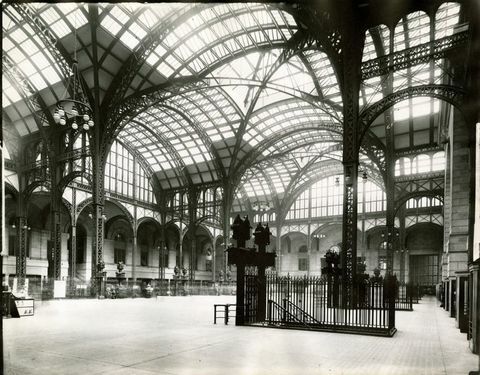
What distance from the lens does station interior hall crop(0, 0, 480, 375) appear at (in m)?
9.59

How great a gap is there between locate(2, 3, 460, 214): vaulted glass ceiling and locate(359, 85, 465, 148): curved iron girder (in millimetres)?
2050

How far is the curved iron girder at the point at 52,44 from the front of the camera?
2273 cm

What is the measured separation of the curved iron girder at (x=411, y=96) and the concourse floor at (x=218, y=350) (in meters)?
7.46

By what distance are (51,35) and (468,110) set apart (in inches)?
868

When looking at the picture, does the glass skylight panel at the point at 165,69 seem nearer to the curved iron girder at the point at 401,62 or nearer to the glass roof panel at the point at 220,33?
the glass roof panel at the point at 220,33

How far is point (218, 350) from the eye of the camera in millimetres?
8797

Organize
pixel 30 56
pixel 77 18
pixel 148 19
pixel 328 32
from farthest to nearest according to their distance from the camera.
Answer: pixel 30 56 → pixel 148 19 → pixel 77 18 → pixel 328 32

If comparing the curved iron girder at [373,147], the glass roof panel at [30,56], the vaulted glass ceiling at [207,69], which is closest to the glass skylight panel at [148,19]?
the vaulted glass ceiling at [207,69]

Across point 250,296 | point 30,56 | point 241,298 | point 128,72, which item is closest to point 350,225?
point 250,296

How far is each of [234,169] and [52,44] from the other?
20083 millimetres

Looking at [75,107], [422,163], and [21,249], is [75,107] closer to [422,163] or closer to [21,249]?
[21,249]

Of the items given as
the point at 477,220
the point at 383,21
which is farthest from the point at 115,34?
the point at 477,220

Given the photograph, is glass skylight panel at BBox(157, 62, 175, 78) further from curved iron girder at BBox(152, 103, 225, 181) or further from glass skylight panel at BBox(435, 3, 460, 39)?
glass skylight panel at BBox(435, 3, 460, 39)

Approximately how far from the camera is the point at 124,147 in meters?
43.0
